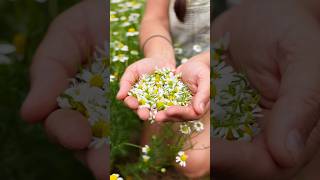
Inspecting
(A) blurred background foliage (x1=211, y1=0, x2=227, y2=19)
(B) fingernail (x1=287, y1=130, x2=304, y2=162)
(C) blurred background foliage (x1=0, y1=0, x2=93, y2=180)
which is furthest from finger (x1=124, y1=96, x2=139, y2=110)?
(A) blurred background foliage (x1=211, y1=0, x2=227, y2=19)

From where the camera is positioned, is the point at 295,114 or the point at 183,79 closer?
the point at 295,114

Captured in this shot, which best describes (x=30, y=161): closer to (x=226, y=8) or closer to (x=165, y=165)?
(x=165, y=165)

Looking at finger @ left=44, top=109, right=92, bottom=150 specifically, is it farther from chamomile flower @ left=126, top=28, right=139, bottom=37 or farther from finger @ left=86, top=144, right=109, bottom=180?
chamomile flower @ left=126, top=28, right=139, bottom=37

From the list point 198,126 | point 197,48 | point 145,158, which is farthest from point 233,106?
point 197,48

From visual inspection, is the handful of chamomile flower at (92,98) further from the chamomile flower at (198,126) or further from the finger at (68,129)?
the chamomile flower at (198,126)

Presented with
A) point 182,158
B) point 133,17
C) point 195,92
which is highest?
point 133,17

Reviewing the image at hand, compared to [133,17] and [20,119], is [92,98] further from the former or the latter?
[133,17]
